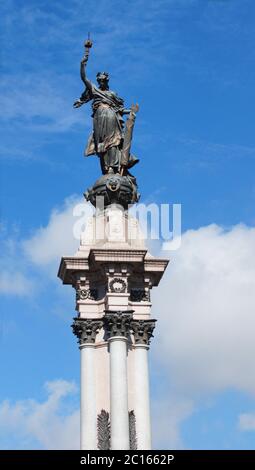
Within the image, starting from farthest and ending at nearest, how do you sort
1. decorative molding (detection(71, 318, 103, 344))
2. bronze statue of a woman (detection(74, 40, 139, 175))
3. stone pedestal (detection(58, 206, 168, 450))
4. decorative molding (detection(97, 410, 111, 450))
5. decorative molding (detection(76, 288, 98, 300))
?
1. bronze statue of a woman (detection(74, 40, 139, 175))
2. decorative molding (detection(76, 288, 98, 300))
3. decorative molding (detection(71, 318, 103, 344))
4. stone pedestal (detection(58, 206, 168, 450))
5. decorative molding (detection(97, 410, 111, 450))

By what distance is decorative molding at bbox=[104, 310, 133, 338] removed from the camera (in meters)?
30.9

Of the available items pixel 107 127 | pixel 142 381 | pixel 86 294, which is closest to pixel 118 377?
pixel 142 381

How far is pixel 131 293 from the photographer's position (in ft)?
105

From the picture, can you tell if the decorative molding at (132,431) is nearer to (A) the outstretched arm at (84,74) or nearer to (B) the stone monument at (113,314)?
(B) the stone monument at (113,314)

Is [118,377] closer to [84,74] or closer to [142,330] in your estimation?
[142,330]

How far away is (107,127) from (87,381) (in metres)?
7.50

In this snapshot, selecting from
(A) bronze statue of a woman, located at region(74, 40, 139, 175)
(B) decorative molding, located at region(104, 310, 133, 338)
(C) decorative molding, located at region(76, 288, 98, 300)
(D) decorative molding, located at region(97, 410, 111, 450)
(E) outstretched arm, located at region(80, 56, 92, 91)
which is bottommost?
(D) decorative molding, located at region(97, 410, 111, 450)

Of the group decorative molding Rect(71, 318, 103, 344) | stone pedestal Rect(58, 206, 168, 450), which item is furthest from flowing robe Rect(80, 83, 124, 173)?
decorative molding Rect(71, 318, 103, 344)

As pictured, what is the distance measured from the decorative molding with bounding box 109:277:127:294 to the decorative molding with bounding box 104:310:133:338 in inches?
27.6

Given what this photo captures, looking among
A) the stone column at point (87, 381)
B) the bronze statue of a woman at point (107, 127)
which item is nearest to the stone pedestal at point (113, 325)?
the stone column at point (87, 381)

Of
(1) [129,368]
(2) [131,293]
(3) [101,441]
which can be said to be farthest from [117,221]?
(3) [101,441]

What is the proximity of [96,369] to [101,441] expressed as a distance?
1992 mm

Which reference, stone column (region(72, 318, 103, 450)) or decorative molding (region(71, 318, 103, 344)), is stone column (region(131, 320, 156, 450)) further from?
stone column (region(72, 318, 103, 450))
